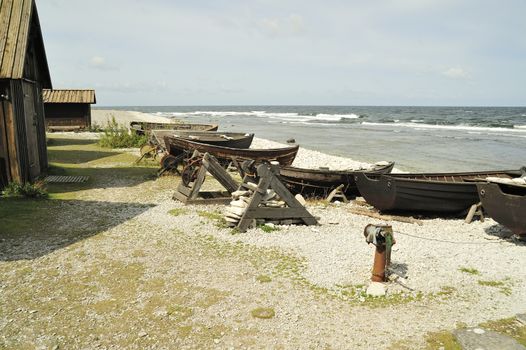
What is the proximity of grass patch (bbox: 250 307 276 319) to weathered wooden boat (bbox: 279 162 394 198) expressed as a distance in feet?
25.6

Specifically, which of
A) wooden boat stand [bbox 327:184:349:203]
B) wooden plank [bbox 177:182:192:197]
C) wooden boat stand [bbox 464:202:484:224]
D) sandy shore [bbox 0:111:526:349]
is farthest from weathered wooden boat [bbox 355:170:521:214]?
wooden plank [bbox 177:182:192:197]

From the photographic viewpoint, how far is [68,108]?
108 ft

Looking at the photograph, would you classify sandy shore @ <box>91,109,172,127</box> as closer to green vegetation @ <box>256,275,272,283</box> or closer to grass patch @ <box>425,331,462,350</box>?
green vegetation @ <box>256,275,272,283</box>

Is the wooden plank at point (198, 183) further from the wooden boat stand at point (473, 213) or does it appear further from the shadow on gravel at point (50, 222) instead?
the wooden boat stand at point (473, 213)

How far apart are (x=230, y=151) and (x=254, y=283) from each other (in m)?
9.43

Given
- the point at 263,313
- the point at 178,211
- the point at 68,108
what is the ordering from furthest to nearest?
the point at 68,108 < the point at 178,211 < the point at 263,313

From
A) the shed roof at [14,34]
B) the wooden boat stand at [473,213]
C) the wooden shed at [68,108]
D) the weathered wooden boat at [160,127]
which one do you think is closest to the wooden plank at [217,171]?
the shed roof at [14,34]

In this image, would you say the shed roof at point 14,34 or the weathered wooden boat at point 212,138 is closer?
the shed roof at point 14,34

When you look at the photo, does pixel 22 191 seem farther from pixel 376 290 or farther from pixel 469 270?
pixel 469 270

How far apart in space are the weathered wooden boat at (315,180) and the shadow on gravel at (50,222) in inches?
185

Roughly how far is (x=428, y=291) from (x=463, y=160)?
22062 millimetres

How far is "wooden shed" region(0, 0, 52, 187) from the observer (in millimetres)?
11680

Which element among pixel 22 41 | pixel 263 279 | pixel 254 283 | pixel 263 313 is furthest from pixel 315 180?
pixel 22 41

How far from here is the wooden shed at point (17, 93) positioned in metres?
11.7
